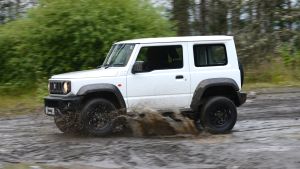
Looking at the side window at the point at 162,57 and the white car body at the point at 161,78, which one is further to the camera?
the side window at the point at 162,57

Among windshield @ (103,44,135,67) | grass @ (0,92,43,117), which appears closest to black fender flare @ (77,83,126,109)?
windshield @ (103,44,135,67)

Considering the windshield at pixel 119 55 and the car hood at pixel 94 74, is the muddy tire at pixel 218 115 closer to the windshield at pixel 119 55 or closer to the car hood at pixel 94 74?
the windshield at pixel 119 55

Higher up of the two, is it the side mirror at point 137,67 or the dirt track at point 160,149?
the side mirror at point 137,67

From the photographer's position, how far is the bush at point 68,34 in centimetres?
1983

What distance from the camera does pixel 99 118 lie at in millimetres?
12156

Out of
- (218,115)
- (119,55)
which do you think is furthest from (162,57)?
(218,115)

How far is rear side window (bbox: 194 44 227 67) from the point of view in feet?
41.4

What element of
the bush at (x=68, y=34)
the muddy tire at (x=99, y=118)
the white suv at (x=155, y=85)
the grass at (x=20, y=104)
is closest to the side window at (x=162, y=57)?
the white suv at (x=155, y=85)

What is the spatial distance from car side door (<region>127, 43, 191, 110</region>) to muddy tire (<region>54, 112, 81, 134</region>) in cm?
112

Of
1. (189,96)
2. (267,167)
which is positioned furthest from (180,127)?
(267,167)

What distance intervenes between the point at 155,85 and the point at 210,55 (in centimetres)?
139

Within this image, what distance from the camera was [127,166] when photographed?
929 centimetres

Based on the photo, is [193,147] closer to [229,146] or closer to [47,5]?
[229,146]

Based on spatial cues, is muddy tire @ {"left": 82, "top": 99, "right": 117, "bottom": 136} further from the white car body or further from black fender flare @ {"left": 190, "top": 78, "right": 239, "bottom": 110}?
black fender flare @ {"left": 190, "top": 78, "right": 239, "bottom": 110}
